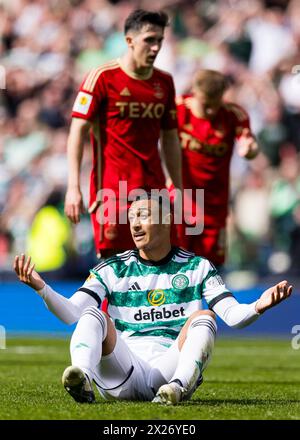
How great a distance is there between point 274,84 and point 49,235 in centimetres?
396

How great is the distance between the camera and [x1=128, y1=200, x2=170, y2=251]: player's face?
19.6 feet

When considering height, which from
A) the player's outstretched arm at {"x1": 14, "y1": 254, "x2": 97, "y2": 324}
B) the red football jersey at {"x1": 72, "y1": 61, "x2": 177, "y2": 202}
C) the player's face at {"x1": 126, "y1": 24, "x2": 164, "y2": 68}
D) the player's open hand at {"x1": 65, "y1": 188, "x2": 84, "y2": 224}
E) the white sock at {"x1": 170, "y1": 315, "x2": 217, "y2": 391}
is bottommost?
the white sock at {"x1": 170, "y1": 315, "x2": 217, "y2": 391}

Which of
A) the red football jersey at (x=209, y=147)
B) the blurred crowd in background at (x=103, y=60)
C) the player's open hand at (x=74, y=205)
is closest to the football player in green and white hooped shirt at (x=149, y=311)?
the player's open hand at (x=74, y=205)

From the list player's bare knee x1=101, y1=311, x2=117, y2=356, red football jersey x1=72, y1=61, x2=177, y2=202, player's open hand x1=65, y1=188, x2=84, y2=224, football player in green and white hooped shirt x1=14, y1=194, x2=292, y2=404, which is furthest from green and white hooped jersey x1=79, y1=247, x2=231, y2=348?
red football jersey x1=72, y1=61, x2=177, y2=202

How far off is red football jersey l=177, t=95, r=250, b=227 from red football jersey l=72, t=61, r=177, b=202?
85.2 inches

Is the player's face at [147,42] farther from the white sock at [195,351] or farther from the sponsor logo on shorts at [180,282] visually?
the white sock at [195,351]

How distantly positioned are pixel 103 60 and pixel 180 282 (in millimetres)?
11765

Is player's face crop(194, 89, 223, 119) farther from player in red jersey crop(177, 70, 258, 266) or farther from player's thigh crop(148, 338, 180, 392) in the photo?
player's thigh crop(148, 338, 180, 392)

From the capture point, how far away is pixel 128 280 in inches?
239

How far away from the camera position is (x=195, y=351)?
562 cm

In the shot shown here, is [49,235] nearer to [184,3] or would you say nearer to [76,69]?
[76,69]

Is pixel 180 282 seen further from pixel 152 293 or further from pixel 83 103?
pixel 83 103

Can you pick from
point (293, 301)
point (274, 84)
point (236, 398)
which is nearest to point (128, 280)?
point (236, 398)
